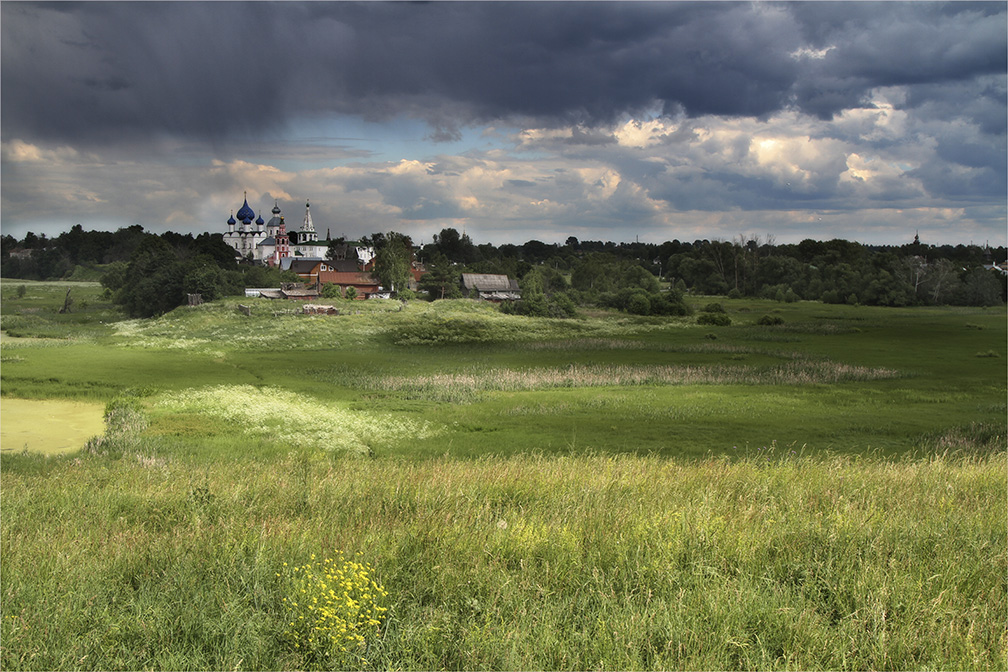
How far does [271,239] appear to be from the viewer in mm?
103312

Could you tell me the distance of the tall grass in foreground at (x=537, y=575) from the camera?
334 centimetres

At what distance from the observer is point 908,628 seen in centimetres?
341

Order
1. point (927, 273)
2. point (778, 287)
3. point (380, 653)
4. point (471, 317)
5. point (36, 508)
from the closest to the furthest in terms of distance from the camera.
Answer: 1. point (380, 653)
2. point (36, 508)
3. point (471, 317)
4. point (927, 273)
5. point (778, 287)

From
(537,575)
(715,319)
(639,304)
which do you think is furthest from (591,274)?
(537,575)

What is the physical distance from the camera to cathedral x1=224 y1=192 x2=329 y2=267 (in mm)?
97569

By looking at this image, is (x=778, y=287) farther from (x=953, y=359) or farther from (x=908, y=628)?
(x=908, y=628)

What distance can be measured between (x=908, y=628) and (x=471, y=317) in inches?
1711

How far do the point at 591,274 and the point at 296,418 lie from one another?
6441 cm

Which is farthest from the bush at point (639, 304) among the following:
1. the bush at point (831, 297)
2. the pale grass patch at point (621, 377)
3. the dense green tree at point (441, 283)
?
the pale grass patch at point (621, 377)

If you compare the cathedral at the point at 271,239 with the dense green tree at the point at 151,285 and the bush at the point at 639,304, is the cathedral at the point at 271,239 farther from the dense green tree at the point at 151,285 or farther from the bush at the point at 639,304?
the bush at the point at 639,304

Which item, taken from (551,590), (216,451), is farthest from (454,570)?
(216,451)

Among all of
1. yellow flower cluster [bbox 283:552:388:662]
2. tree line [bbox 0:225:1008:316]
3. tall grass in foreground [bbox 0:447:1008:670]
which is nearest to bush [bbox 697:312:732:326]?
tree line [bbox 0:225:1008:316]

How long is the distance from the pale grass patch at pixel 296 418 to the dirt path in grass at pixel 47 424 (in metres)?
1.93

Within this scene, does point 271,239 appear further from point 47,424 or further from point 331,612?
point 331,612
